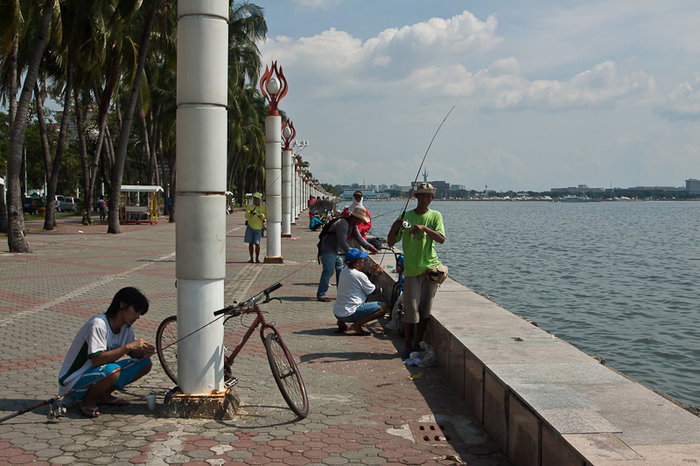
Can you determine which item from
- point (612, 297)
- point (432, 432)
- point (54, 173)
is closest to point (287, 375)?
point (432, 432)

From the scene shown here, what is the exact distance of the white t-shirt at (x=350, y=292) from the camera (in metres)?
8.52

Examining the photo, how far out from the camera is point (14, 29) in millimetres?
17594

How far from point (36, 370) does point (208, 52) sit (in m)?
3.57

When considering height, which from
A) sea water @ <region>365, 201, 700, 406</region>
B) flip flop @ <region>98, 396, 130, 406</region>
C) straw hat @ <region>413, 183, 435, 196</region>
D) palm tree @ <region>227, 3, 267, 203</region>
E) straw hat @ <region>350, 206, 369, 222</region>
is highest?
palm tree @ <region>227, 3, 267, 203</region>

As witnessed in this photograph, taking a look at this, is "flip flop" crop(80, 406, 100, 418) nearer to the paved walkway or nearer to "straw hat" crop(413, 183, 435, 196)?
the paved walkway

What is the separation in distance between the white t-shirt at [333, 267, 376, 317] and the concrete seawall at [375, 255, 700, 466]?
172 cm

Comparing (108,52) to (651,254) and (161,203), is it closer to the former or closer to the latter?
(651,254)

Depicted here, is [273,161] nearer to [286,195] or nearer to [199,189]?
[286,195]

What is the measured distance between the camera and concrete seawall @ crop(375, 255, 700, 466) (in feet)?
12.2

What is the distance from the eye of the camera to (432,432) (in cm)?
523

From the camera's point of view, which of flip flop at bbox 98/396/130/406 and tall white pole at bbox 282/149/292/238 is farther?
tall white pole at bbox 282/149/292/238

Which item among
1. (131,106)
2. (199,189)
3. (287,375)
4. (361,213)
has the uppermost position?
(131,106)

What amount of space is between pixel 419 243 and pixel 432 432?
2.40m

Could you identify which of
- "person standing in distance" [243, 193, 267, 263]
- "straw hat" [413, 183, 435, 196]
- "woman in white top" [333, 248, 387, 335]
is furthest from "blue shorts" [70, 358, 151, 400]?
"person standing in distance" [243, 193, 267, 263]
